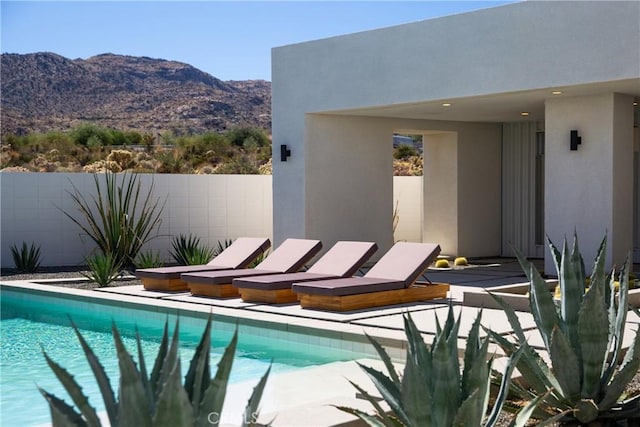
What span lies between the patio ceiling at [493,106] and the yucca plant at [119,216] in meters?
3.65

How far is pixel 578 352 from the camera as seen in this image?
13.6 feet

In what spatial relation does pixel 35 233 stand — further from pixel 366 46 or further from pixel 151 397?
pixel 151 397

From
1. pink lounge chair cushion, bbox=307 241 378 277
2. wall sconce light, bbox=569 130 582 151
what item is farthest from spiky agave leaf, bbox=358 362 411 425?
wall sconce light, bbox=569 130 582 151

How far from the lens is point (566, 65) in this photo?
35.5 feet

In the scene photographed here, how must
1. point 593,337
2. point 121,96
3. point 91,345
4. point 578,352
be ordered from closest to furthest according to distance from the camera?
point 593,337
point 578,352
point 91,345
point 121,96

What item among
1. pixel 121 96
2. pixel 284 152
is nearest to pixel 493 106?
pixel 284 152

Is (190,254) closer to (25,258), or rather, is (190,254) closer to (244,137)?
(25,258)

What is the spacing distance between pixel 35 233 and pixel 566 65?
8929mm

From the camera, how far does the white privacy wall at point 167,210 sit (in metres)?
14.7

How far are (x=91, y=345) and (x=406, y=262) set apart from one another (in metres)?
3.73

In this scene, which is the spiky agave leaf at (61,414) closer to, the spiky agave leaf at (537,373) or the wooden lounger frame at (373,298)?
the spiky agave leaf at (537,373)

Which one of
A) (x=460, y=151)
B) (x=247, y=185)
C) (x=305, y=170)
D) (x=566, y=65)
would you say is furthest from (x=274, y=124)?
(x=566, y=65)

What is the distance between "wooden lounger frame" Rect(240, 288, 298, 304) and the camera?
33.5 feet

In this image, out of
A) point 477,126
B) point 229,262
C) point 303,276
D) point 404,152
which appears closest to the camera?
point 303,276
